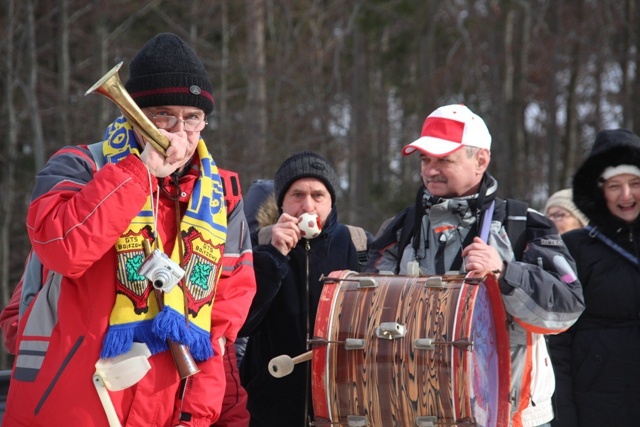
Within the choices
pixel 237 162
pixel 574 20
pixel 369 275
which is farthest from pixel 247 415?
pixel 574 20

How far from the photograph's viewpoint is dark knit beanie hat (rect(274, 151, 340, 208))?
185 inches

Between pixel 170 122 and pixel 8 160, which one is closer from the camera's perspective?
pixel 170 122

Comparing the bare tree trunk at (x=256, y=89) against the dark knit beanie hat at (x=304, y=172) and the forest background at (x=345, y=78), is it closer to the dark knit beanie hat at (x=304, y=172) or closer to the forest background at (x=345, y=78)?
the forest background at (x=345, y=78)

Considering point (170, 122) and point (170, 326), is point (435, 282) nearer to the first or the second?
point (170, 326)

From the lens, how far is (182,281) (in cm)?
339

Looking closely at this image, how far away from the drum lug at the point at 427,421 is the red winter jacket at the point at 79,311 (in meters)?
0.78

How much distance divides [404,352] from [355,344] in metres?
0.20

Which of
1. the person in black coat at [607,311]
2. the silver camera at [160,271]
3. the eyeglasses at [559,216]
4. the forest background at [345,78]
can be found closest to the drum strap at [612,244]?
the person in black coat at [607,311]

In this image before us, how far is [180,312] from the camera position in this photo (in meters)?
3.34

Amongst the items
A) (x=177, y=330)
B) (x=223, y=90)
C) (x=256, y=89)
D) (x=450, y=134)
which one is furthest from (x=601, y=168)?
(x=223, y=90)

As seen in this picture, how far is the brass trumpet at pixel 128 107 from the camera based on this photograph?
10.4 feet

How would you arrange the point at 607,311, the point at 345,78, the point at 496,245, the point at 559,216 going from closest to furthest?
1. the point at 496,245
2. the point at 607,311
3. the point at 559,216
4. the point at 345,78

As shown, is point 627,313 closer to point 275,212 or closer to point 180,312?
point 275,212

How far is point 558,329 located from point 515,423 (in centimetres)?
45
